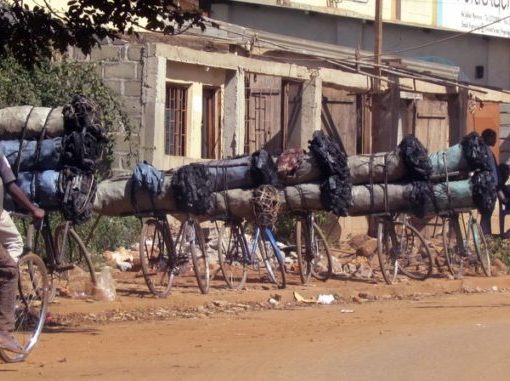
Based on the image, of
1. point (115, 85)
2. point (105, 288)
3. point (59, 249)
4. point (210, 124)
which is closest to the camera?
point (59, 249)

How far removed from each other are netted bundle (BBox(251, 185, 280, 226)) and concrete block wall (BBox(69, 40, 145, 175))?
13.1 ft

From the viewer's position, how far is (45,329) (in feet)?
35.6

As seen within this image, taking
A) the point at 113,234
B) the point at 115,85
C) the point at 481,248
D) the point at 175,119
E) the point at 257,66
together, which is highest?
the point at 257,66

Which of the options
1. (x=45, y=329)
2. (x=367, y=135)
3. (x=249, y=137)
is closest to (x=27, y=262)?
(x=45, y=329)

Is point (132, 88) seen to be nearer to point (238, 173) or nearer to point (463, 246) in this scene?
point (238, 173)

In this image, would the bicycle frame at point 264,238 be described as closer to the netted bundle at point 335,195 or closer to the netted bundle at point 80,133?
the netted bundle at point 335,195

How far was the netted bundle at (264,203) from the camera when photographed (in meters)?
13.6

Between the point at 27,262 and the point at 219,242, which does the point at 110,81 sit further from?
the point at 27,262

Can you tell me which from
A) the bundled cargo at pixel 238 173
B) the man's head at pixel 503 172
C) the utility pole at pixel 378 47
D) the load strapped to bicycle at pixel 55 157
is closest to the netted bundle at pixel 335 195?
the bundled cargo at pixel 238 173

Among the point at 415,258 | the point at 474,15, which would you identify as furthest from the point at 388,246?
the point at 474,15

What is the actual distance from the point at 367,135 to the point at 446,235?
21.6 feet

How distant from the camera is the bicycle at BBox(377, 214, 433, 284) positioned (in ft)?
50.5

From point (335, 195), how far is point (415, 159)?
1397 mm

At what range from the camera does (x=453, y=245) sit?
53.6ft
